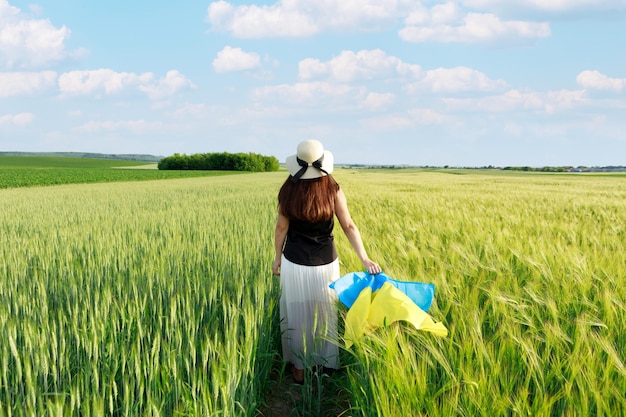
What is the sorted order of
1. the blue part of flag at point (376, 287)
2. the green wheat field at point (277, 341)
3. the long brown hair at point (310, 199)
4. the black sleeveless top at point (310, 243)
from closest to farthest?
the green wheat field at point (277, 341), the blue part of flag at point (376, 287), the long brown hair at point (310, 199), the black sleeveless top at point (310, 243)

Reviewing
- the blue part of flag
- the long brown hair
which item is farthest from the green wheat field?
the long brown hair

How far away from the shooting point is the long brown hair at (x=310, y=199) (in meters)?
2.38

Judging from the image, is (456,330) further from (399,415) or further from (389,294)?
(399,415)

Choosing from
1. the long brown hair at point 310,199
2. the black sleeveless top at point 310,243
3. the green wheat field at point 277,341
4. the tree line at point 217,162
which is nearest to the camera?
the green wheat field at point 277,341

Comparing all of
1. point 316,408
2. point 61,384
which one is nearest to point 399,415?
point 316,408

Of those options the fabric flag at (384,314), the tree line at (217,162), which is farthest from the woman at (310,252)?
the tree line at (217,162)

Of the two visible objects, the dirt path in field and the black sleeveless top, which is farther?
the black sleeveless top

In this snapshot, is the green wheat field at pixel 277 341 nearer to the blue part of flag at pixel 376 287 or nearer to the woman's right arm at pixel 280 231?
the blue part of flag at pixel 376 287

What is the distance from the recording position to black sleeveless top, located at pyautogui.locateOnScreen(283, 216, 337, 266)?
248cm

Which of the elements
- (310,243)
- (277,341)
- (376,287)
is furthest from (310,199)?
(277,341)

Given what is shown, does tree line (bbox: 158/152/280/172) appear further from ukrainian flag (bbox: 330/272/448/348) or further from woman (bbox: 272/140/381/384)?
ukrainian flag (bbox: 330/272/448/348)

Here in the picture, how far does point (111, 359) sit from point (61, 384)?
21cm

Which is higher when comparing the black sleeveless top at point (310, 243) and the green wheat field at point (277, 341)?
the black sleeveless top at point (310, 243)

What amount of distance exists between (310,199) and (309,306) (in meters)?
0.62
